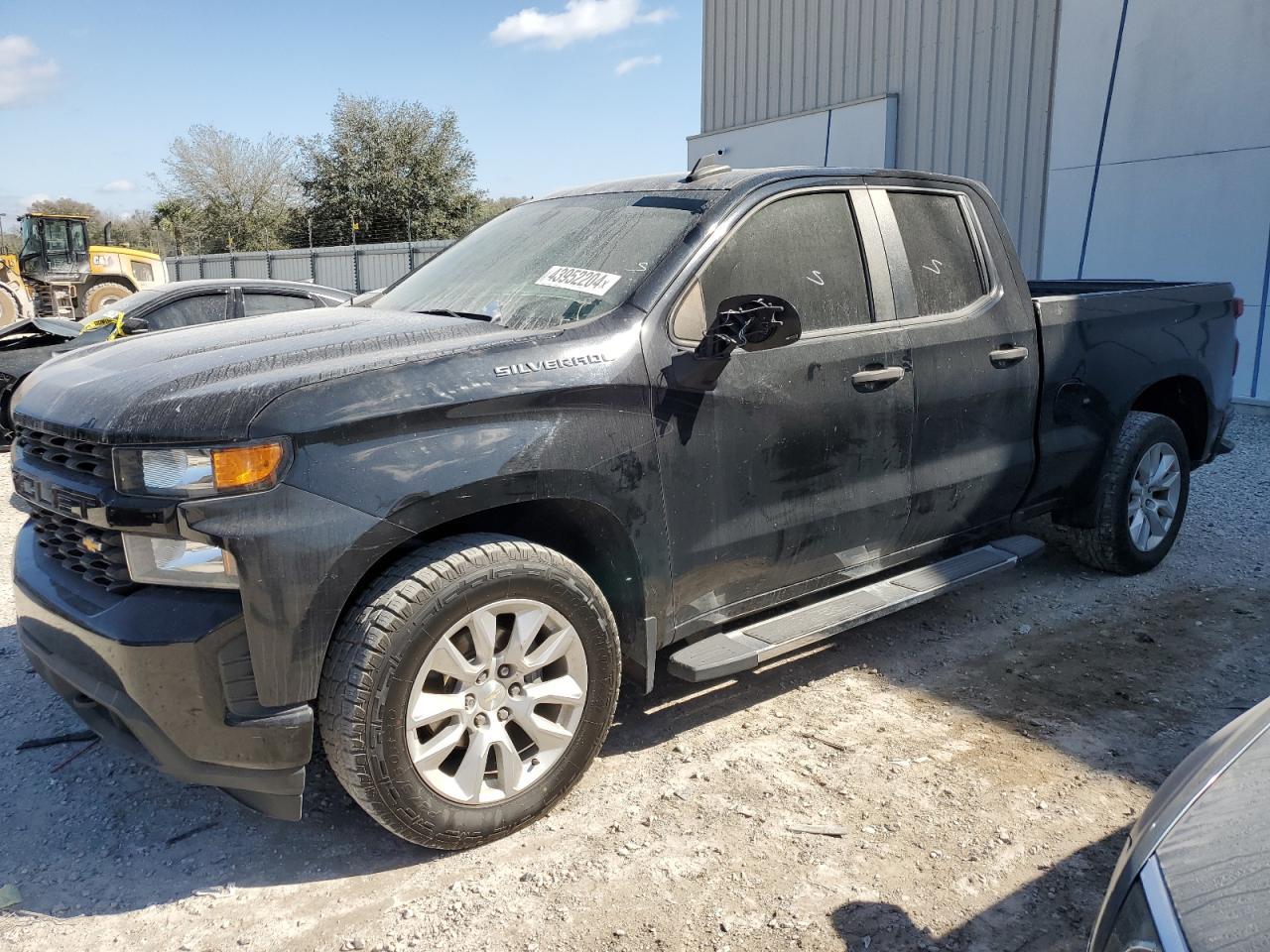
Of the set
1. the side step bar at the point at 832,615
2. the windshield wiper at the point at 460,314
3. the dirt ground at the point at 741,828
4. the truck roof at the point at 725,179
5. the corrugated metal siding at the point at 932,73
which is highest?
the corrugated metal siding at the point at 932,73

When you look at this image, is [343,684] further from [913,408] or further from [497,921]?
[913,408]

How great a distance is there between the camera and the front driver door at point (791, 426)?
3.14 meters

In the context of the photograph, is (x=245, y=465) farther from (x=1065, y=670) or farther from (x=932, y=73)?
(x=932, y=73)

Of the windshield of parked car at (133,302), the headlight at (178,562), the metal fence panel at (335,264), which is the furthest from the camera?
the metal fence panel at (335,264)

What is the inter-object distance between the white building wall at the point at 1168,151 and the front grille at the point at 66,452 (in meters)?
10.4

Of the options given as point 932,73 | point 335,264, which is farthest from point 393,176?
point 932,73

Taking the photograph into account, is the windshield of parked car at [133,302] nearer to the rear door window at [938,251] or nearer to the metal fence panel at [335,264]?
the rear door window at [938,251]

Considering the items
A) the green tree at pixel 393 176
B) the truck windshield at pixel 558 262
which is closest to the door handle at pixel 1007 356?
the truck windshield at pixel 558 262

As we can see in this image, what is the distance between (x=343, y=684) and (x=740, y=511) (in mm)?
1401

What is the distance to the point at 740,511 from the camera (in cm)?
327

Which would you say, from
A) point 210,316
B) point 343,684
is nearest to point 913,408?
point 343,684

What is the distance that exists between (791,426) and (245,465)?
1773 millimetres

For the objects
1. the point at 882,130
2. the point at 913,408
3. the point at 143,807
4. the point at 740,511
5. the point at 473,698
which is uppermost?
the point at 882,130

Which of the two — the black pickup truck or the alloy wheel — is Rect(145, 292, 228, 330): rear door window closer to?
the black pickup truck
